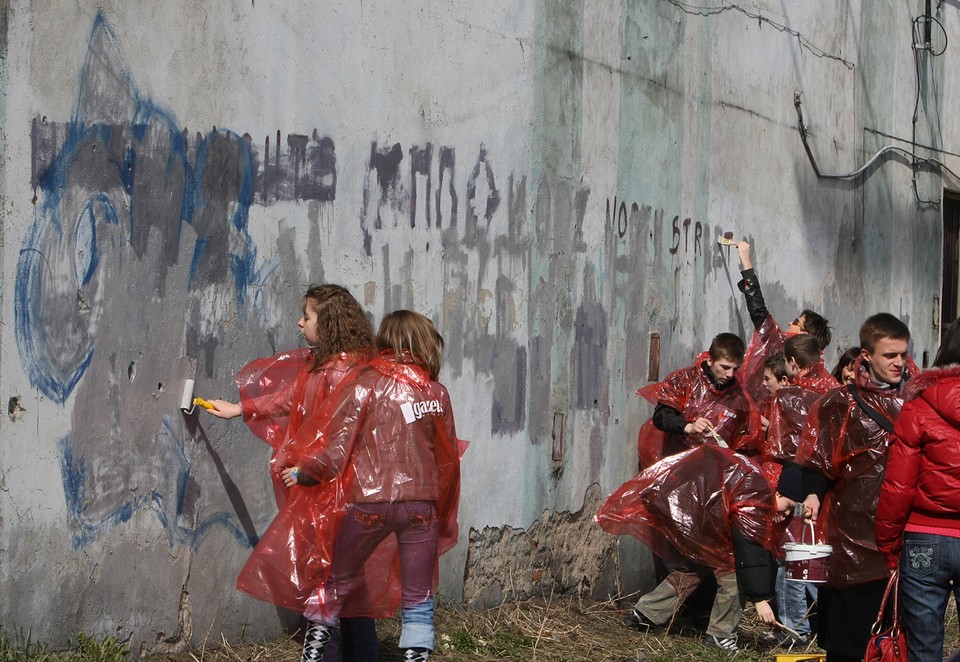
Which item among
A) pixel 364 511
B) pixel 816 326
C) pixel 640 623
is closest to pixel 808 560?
pixel 640 623

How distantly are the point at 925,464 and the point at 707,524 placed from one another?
204 centimetres

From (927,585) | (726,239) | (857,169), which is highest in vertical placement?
(857,169)

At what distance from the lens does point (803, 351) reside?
6746 mm

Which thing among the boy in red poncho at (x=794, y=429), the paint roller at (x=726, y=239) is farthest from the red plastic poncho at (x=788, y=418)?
the paint roller at (x=726, y=239)

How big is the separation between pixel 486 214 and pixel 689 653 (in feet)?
7.69

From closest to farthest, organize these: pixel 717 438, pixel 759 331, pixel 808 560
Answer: pixel 808 560 → pixel 717 438 → pixel 759 331

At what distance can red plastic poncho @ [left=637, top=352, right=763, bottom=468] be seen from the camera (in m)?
6.84

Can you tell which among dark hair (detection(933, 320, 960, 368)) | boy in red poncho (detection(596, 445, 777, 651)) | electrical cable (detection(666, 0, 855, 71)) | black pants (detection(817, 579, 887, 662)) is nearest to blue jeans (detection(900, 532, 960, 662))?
black pants (detection(817, 579, 887, 662))

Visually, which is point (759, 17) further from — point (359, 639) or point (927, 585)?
point (359, 639)

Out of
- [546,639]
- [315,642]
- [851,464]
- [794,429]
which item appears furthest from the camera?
[546,639]

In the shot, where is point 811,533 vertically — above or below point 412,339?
below

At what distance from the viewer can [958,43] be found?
12117mm

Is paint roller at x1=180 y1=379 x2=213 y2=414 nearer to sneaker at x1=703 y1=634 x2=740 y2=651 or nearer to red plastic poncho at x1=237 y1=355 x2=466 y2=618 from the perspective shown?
Answer: red plastic poncho at x1=237 y1=355 x2=466 y2=618

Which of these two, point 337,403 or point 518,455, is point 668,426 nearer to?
point 518,455
